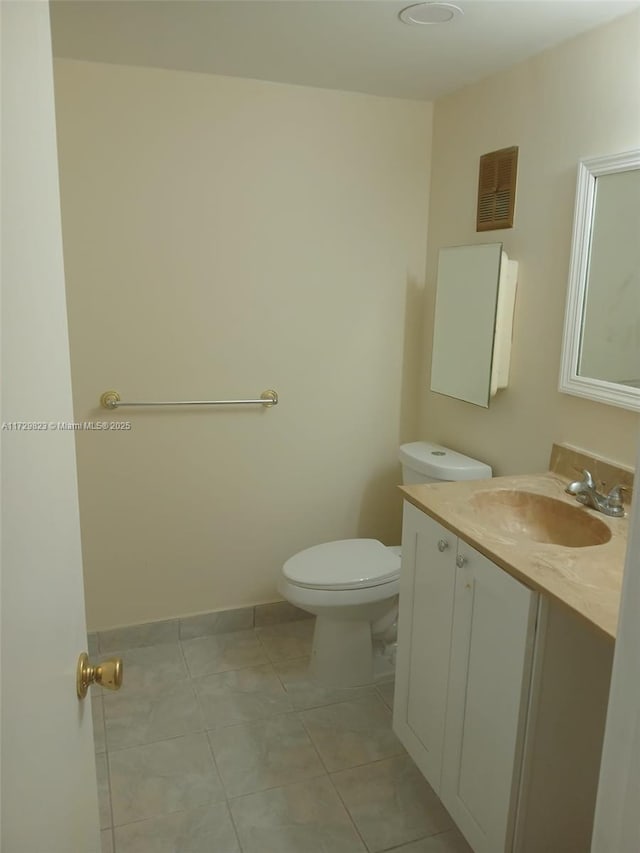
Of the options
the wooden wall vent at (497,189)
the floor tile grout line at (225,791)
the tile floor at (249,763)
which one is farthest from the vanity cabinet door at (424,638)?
the wooden wall vent at (497,189)

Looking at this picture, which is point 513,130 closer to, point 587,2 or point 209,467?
point 587,2

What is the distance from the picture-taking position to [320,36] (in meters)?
1.89

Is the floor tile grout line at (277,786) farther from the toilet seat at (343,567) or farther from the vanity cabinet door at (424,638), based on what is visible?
the toilet seat at (343,567)

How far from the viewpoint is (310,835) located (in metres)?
1.73

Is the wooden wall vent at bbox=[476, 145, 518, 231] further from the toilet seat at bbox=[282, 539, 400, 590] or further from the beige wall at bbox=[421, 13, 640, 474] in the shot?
the toilet seat at bbox=[282, 539, 400, 590]

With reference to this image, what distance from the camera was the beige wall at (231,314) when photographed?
7.38 ft

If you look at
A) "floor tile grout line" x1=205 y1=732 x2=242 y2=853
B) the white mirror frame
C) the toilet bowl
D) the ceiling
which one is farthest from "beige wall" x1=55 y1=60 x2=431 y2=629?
the white mirror frame

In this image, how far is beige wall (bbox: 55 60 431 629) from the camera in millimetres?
2248

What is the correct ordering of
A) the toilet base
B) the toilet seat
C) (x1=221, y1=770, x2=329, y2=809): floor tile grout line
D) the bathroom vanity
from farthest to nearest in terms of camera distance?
1. the toilet base
2. the toilet seat
3. (x1=221, y1=770, x2=329, y2=809): floor tile grout line
4. the bathroom vanity

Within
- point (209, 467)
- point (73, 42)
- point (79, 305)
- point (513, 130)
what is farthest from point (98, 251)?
point (513, 130)

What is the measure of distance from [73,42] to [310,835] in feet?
8.05

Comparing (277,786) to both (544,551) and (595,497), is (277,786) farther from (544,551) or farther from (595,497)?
(595,497)

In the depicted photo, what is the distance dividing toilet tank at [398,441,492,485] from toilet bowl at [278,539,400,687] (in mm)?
326

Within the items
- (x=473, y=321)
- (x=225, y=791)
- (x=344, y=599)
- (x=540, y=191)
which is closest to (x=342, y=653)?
(x=344, y=599)
